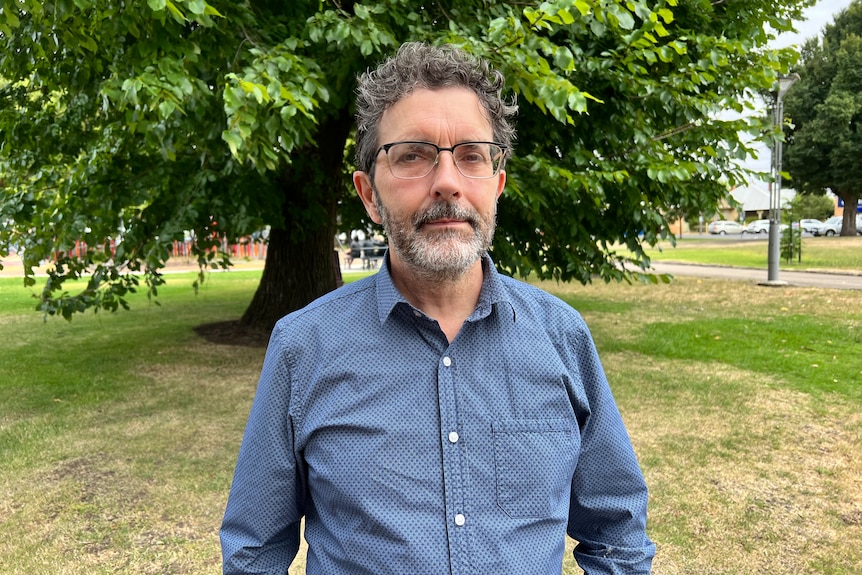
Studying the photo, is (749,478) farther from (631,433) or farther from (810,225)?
(810,225)

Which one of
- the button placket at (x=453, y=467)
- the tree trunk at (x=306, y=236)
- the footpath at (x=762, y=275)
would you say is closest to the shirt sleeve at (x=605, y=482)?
the button placket at (x=453, y=467)

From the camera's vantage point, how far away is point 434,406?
142 centimetres

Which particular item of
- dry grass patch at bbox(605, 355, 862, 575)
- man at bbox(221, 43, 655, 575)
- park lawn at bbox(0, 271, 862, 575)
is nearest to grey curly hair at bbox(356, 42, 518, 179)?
man at bbox(221, 43, 655, 575)

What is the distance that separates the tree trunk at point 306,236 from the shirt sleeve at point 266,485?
6.42 meters

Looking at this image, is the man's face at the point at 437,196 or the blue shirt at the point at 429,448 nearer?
the blue shirt at the point at 429,448

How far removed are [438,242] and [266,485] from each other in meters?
0.67

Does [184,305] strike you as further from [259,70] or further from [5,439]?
[259,70]

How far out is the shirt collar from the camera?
59.1 inches

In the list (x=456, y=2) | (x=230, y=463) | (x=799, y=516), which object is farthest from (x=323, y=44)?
(x=799, y=516)

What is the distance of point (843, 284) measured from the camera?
15562mm

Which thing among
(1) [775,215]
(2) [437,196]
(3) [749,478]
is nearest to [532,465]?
(2) [437,196]

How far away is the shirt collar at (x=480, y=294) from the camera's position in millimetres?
1501

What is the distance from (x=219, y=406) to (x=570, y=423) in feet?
17.9

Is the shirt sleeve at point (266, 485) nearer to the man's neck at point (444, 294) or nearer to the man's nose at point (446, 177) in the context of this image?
the man's neck at point (444, 294)
